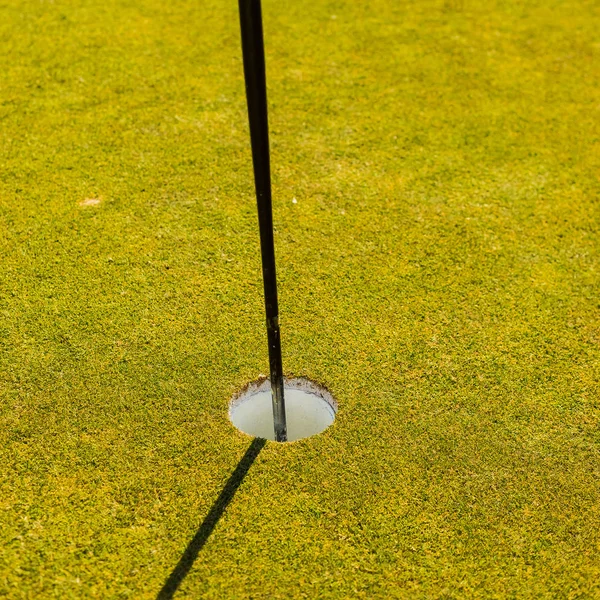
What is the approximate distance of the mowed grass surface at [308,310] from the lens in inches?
142

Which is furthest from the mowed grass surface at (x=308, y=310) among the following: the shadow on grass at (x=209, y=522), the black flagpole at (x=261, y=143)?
the black flagpole at (x=261, y=143)

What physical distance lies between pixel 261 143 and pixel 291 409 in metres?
2.09

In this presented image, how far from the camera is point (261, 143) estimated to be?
116 inches

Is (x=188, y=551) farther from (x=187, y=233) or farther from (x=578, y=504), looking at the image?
(x=187, y=233)

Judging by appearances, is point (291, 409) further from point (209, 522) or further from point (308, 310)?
point (209, 522)

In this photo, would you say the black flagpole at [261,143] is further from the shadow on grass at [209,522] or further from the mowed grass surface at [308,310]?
the mowed grass surface at [308,310]

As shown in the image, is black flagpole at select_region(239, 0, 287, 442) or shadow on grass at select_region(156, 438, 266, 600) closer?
black flagpole at select_region(239, 0, 287, 442)

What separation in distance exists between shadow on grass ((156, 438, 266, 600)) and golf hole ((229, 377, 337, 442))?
11.6 inches

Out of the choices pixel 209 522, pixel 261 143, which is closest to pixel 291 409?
pixel 209 522

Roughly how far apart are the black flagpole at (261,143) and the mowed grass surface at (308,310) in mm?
720

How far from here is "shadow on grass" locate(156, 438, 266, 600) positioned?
342 centimetres

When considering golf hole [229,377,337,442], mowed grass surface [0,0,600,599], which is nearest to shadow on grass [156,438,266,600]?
mowed grass surface [0,0,600,599]

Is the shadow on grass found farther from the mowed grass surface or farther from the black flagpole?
the black flagpole

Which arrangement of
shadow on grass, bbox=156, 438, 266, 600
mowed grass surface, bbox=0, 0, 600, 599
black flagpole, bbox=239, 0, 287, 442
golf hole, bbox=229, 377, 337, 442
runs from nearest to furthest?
black flagpole, bbox=239, 0, 287, 442 < shadow on grass, bbox=156, 438, 266, 600 < mowed grass surface, bbox=0, 0, 600, 599 < golf hole, bbox=229, 377, 337, 442
